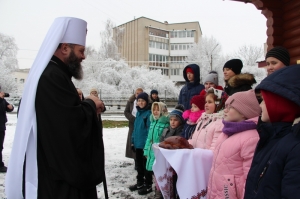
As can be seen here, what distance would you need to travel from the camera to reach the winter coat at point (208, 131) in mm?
2982

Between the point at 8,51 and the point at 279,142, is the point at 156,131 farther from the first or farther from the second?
the point at 8,51

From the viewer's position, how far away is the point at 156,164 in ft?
10.9

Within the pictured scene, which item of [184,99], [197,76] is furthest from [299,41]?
[184,99]

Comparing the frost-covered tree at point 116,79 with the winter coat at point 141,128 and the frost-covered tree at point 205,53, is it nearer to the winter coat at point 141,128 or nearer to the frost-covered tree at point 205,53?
the frost-covered tree at point 205,53

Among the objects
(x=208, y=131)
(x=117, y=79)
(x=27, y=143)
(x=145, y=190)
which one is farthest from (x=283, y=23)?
(x=117, y=79)

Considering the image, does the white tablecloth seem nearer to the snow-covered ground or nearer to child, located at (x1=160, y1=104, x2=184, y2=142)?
child, located at (x1=160, y1=104, x2=184, y2=142)

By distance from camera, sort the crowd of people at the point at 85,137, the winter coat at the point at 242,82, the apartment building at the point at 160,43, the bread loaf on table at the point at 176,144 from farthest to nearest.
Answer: the apartment building at the point at 160,43, the winter coat at the point at 242,82, the bread loaf on table at the point at 176,144, the crowd of people at the point at 85,137

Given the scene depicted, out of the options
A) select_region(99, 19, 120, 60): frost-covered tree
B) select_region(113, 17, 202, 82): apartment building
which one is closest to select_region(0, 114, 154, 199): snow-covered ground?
select_region(99, 19, 120, 60): frost-covered tree

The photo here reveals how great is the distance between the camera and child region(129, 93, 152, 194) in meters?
5.01

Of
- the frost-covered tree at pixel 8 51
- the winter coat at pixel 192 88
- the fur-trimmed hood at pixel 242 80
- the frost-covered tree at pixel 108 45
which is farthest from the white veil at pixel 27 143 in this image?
the frost-covered tree at pixel 8 51

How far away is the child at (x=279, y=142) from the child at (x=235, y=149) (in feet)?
1.96

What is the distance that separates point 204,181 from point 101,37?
38387mm

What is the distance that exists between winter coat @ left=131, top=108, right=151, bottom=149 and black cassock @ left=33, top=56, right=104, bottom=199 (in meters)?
3.08

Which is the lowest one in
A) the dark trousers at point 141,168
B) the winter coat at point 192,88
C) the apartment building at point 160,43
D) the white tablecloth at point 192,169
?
the dark trousers at point 141,168
